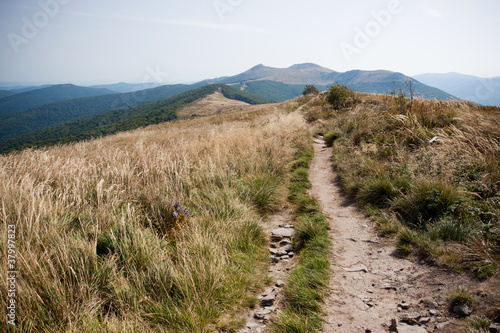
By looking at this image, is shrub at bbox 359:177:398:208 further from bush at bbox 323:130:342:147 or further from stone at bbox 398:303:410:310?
bush at bbox 323:130:342:147

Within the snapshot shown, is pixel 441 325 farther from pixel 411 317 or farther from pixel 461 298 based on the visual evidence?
pixel 461 298

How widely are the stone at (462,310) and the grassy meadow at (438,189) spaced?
1.73 ft

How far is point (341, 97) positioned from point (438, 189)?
19.3 m

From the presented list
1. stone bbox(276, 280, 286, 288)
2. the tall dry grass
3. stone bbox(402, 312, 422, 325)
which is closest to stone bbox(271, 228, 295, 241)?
the tall dry grass

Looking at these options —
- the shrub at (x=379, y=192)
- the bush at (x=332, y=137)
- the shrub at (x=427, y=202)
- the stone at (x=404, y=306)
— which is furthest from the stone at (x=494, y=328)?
the bush at (x=332, y=137)

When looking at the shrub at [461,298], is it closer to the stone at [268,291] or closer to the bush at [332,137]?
the stone at [268,291]

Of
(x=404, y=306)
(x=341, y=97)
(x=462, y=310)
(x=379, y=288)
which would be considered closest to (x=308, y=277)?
(x=379, y=288)

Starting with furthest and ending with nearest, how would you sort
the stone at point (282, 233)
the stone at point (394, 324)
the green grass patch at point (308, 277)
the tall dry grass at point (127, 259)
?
the stone at point (282, 233) → the green grass patch at point (308, 277) → the stone at point (394, 324) → the tall dry grass at point (127, 259)

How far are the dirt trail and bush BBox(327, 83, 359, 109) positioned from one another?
730 inches

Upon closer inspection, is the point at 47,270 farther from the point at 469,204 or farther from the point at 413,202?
the point at 469,204

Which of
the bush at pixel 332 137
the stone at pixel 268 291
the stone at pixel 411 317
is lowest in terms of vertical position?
the stone at pixel 268 291

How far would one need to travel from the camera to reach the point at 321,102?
80.0ft

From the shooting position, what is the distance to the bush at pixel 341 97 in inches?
801

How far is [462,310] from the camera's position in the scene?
220 cm
